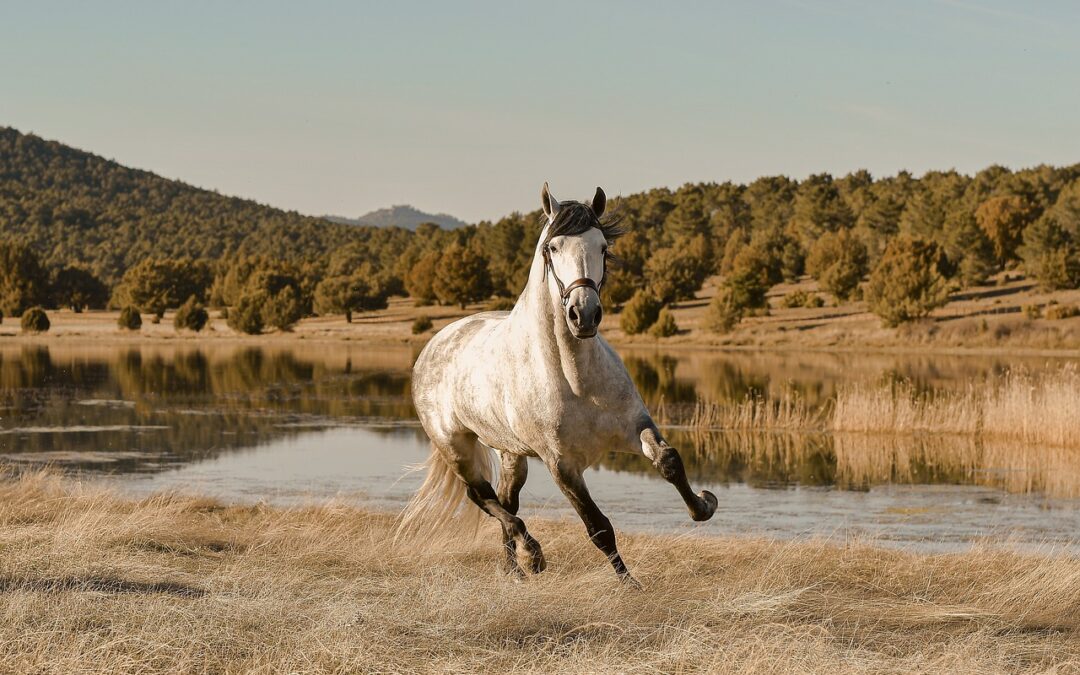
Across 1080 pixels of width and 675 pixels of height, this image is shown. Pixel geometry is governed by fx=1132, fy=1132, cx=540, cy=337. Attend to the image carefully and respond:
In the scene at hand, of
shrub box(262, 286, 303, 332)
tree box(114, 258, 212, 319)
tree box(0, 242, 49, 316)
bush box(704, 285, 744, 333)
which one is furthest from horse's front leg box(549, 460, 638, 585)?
tree box(0, 242, 49, 316)

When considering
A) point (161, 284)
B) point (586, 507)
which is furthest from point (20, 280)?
point (586, 507)

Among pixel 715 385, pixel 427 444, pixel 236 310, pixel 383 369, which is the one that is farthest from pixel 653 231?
pixel 427 444

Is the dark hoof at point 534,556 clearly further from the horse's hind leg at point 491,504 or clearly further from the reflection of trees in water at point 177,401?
the reflection of trees in water at point 177,401

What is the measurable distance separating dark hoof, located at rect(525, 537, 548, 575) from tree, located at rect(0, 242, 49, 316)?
107m

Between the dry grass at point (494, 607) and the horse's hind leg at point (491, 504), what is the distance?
31 cm

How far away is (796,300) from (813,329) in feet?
36.9

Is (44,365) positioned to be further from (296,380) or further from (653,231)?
(653,231)

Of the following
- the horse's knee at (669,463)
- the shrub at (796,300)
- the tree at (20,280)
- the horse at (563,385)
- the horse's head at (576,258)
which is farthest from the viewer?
the tree at (20,280)

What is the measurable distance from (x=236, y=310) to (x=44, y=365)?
33.9 meters

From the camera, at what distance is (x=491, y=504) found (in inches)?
342

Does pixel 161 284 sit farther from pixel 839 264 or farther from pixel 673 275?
pixel 839 264

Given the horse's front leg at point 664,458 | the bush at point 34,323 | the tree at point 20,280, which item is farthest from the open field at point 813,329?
the horse's front leg at point 664,458

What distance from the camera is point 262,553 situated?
8.93 meters

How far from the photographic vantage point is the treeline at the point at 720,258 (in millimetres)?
74188
